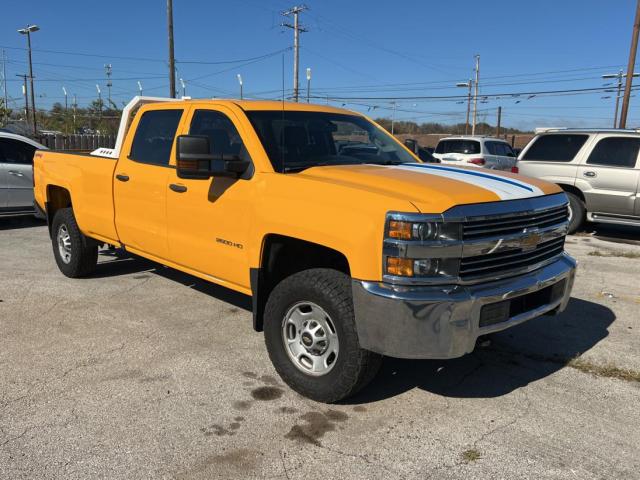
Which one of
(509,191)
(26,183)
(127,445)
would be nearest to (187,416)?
(127,445)

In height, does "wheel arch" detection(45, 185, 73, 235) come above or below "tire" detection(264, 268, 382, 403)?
above

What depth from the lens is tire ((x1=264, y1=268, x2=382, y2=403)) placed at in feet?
10.7

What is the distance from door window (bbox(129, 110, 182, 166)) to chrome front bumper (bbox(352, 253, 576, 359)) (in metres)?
2.48

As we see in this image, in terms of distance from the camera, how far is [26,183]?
9812 millimetres

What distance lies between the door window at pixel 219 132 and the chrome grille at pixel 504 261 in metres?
1.78

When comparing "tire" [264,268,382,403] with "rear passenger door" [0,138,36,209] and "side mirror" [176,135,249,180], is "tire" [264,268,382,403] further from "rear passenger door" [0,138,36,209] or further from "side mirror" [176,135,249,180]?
"rear passenger door" [0,138,36,209]

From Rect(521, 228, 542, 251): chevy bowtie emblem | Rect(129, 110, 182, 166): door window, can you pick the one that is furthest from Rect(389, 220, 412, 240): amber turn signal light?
Rect(129, 110, 182, 166): door window

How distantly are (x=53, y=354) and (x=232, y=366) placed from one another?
1.42 m

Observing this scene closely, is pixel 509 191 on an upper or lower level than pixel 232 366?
upper

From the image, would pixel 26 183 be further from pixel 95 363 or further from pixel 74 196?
pixel 95 363

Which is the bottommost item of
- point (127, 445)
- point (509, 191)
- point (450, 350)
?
point (127, 445)

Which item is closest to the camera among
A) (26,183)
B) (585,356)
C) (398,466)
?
(398,466)

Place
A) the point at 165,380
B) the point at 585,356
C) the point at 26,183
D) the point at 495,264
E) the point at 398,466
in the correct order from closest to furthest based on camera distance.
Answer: the point at 398,466
the point at 495,264
the point at 165,380
the point at 585,356
the point at 26,183

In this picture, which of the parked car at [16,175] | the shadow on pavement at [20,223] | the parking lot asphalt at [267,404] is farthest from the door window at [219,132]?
A: the shadow on pavement at [20,223]
